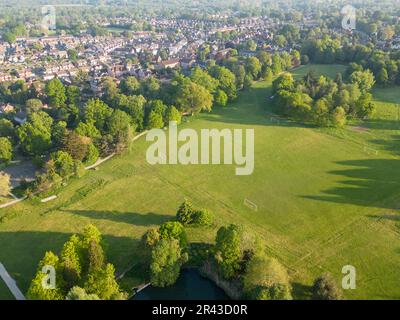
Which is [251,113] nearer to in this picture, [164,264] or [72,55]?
[164,264]

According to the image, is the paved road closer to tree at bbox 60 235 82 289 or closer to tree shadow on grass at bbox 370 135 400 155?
tree at bbox 60 235 82 289

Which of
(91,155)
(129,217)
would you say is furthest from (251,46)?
(129,217)

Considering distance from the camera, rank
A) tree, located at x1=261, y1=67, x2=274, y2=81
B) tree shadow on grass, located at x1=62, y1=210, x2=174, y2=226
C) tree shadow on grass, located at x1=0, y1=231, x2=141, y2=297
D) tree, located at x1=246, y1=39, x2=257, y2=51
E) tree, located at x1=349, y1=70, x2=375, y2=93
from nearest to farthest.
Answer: tree shadow on grass, located at x1=0, y1=231, x2=141, y2=297
tree shadow on grass, located at x1=62, y1=210, x2=174, y2=226
tree, located at x1=349, y1=70, x2=375, y2=93
tree, located at x1=261, y1=67, x2=274, y2=81
tree, located at x1=246, y1=39, x2=257, y2=51

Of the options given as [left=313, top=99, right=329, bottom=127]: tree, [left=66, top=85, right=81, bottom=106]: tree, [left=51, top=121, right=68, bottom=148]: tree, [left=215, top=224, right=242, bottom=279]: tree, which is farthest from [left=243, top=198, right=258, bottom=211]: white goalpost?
[left=66, top=85, right=81, bottom=106]: tree

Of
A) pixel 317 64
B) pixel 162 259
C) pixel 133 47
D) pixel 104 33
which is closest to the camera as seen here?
pixel 162 259

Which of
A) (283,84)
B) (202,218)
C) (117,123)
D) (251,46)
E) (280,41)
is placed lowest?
(202,218)
